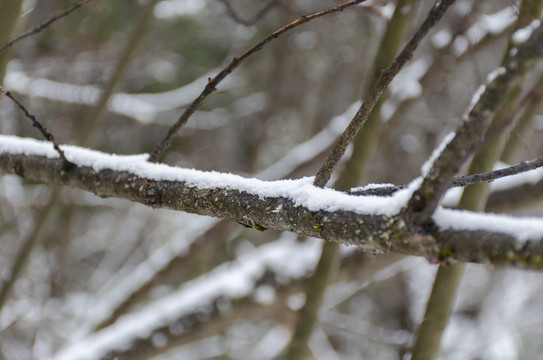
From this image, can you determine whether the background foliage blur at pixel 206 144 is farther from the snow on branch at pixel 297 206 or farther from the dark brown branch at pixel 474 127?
the dark brown branch at pixel 474 127

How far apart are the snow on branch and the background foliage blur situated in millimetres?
2079

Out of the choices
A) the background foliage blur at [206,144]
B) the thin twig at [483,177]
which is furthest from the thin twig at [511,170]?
the background foliage blur at [206,144]

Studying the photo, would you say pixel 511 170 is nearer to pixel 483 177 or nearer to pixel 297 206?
pixel 483 177

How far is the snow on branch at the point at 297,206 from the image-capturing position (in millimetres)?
554

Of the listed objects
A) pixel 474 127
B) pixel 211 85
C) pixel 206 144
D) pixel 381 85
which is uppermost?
pixel 206 144

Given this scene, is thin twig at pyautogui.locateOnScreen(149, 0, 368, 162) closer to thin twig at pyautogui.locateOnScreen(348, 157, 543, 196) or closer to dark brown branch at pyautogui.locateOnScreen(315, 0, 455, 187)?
dark brown branch at pyautogui.locateOnScreen(315, 0, 455, 187)

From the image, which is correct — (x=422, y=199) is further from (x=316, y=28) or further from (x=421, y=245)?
(x=316, y=28)

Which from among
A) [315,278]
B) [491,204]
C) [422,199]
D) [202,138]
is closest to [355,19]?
[202,138]

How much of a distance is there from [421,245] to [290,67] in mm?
4992

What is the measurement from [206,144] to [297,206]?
505 cm

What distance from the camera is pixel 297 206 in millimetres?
759

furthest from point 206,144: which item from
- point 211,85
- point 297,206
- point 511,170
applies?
point 511,170

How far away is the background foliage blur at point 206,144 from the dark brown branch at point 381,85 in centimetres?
237

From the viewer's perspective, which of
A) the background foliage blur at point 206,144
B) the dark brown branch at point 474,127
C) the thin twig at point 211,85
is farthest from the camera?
the background foliage blur at point 206,144
